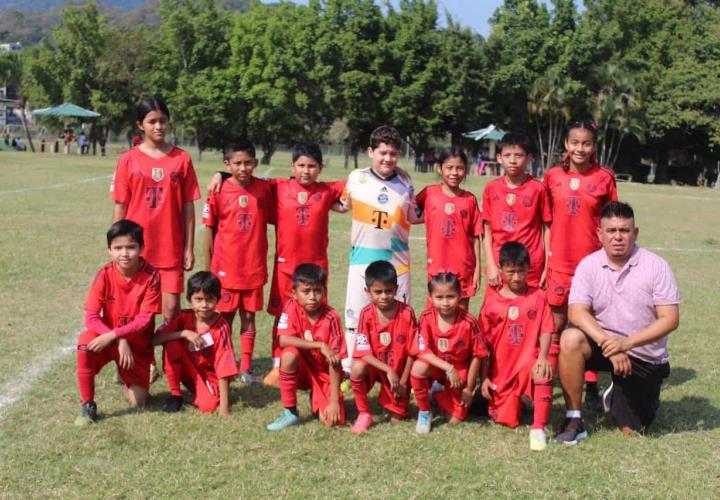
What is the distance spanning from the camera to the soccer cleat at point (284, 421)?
422 cm

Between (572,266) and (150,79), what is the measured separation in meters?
43.0

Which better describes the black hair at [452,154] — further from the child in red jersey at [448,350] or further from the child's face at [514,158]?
the child in red jersey at [448,350]

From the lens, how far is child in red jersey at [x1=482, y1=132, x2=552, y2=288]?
196 inches

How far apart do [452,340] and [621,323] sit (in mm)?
947

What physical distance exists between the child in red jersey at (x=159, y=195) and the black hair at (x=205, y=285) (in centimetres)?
26

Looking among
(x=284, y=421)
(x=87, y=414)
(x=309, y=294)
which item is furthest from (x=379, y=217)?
(x=87, y=414)

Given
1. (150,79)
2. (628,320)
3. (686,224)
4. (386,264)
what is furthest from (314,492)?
(150,79)

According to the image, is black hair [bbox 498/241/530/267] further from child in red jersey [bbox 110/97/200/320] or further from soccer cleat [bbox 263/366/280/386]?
child in red jersey [bbox 110/97/200/320]

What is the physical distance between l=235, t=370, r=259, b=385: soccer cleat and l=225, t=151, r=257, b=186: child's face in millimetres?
1290


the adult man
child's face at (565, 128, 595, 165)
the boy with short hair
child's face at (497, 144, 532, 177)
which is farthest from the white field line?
the adult man

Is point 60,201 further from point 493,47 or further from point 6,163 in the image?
point 493,47

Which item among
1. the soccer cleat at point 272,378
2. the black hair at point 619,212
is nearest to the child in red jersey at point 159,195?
the soccer cleat at point 272,378

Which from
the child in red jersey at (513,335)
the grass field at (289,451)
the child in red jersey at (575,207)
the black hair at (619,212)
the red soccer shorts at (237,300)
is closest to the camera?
the grass field at (289,451)

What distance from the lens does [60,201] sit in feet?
51.4
